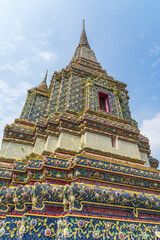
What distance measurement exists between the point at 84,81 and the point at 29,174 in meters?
7.10

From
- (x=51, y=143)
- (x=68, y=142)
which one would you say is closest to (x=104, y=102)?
(x=68, y=142)

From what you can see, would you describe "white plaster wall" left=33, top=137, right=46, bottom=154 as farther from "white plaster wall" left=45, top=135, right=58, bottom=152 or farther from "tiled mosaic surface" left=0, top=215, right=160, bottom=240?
"tiled mosaic surface" left=0, top=215, right=160, bottom=240

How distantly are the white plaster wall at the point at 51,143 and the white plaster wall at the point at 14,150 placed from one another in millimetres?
1634

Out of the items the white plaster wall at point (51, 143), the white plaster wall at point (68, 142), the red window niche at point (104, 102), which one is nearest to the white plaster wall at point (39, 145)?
the white plaster wall at point (51, 143)

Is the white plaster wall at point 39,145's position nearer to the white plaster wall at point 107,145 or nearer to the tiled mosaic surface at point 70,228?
the white plaster wall at point 107,145

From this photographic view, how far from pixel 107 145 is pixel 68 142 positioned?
1.67 metres

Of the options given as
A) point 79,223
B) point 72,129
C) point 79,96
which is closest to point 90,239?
point 79,223

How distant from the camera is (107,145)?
7.11 metres

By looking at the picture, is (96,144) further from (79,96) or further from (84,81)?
(84,81)

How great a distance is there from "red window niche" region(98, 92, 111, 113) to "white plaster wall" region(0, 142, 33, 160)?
181 inches

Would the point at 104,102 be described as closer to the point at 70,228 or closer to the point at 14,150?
the point at 14,150

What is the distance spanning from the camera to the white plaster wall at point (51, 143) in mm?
7020

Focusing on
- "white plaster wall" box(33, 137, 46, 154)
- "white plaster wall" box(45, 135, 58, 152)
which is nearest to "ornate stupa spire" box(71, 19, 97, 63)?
"white plaster wall" box(33, 137, 46, 154)

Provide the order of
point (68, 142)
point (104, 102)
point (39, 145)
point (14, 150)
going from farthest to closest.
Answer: point (104, 102) → point (14, 150) → point (39, 145) → point (68, 142)
